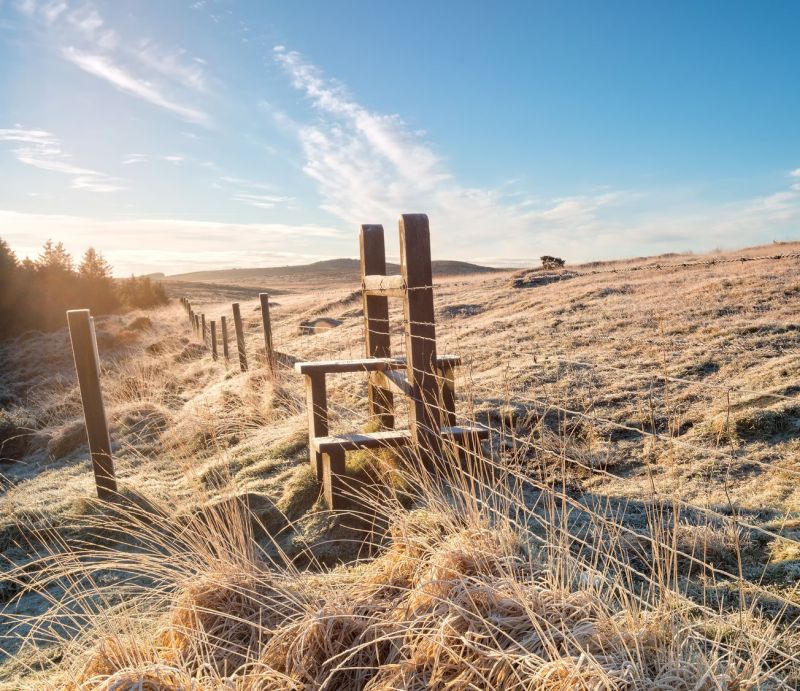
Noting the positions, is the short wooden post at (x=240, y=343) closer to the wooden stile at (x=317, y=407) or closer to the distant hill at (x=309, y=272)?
the wooden stile at (x=317, y=407)

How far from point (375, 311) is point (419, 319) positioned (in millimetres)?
1338

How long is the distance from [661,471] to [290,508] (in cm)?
268

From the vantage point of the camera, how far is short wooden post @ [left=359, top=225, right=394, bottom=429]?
5352 mm

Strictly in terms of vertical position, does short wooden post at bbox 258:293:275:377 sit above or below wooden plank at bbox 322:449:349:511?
above

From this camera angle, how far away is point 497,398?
20.4ft

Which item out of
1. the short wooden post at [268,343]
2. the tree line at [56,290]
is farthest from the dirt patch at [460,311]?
the tree line at [56,290]

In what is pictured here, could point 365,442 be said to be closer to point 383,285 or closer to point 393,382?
point 393,382

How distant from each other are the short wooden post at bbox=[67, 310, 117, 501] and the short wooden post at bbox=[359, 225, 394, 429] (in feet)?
7.82

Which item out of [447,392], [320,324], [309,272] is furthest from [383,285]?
[309,272]

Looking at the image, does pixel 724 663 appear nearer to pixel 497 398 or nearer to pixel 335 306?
pixel 497 398

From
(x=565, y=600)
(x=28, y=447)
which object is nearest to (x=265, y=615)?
(x=565, y=600)

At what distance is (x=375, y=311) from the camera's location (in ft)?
17.5

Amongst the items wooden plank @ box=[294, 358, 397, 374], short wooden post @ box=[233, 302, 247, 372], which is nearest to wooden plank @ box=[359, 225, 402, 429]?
wooden plank @ box=[294, 358, 397, 374]

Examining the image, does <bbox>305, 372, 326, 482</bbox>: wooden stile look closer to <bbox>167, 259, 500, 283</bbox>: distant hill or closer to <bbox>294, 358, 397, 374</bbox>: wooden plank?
<bbox>294, 358, 397, 374</bbox>: wooden plank
